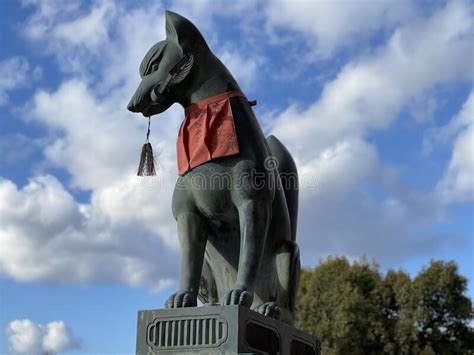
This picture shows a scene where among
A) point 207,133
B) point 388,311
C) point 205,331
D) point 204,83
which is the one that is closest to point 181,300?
point 205,331

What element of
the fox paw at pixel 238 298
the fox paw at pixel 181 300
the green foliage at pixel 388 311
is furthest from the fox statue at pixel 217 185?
the green foliage at pixel 388 311

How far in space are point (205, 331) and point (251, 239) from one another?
85 cm

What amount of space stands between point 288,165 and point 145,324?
2.36 metres

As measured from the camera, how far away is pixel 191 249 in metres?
5.08

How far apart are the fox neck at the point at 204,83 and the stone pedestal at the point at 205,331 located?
1.88 meters

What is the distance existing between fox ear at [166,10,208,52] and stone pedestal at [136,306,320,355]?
2.26m

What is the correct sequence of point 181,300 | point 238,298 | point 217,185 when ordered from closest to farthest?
point 238,298
point 181,300
point 217,185

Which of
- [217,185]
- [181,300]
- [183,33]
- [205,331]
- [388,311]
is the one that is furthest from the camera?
[388,311]

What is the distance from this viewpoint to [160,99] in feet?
17.5

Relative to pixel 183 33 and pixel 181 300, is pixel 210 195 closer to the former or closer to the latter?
pixel 181 300

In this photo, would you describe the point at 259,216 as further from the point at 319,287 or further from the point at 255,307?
the point at 319,287

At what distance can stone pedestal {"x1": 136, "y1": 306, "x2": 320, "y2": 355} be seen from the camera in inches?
168

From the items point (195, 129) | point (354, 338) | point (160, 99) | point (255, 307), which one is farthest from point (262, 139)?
point (354, 338)

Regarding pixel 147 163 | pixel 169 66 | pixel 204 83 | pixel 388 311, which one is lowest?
pixel 147 163
